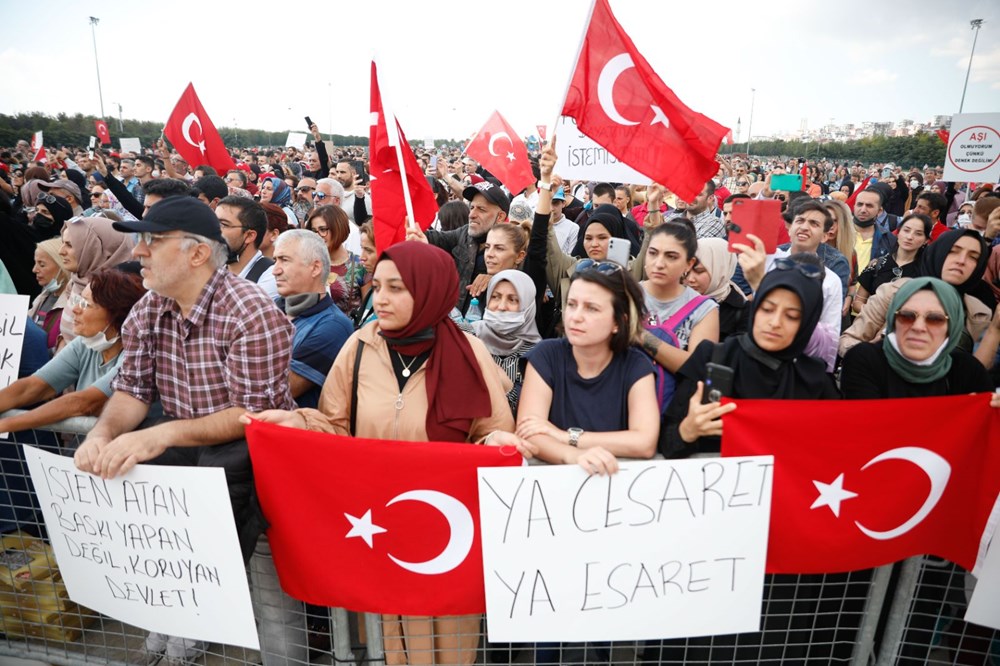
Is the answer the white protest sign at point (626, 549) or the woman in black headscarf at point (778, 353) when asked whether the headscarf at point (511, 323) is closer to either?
the woman in black headscarf at point (778, 353)

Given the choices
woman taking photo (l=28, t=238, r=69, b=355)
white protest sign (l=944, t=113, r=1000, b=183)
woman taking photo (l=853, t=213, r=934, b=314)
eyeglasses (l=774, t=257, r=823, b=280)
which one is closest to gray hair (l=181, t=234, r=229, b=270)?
eyeglasses (l=774, t=257, r=823, b=280)

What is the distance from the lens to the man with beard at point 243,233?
4566mm

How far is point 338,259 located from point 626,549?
→ 12.6 ft

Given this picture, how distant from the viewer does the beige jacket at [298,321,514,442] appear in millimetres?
2428

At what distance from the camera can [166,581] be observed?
2.31 meters

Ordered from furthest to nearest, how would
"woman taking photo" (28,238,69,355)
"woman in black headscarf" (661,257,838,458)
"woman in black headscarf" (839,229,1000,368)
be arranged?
"woman taking photo" (28,238,69,355) < "woman in black headscarf" (839,229,1000,368) < "woman in black headscarf" (661,257,838,458)

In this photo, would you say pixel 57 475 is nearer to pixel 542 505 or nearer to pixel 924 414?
pixel 542 505

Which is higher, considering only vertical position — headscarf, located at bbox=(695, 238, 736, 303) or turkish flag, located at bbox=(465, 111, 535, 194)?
turkish flag, located at bbox=(465, 111, 535, 194)

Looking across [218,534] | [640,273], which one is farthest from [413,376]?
[640,273]

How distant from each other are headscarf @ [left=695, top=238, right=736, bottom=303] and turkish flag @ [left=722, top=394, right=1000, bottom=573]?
5.71 feet

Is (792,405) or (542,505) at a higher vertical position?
(792,405)

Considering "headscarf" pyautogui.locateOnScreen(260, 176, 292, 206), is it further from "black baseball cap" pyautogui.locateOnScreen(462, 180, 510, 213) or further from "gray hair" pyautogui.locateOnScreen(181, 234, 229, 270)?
"gray hair" pyautogui.locateOnScreen(181, 234, 229, 270)

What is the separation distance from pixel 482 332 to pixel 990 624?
2.62 meters

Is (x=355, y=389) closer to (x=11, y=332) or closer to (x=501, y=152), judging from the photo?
(x=11, y=332)
